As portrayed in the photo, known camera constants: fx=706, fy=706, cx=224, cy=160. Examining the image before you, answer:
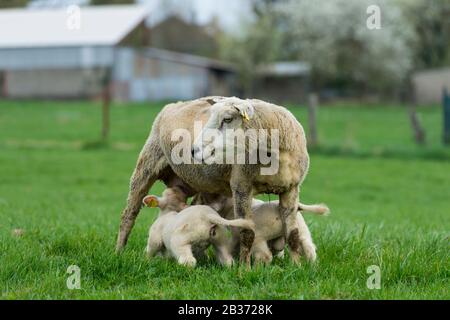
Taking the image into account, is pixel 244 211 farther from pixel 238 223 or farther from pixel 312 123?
pixel 312 123

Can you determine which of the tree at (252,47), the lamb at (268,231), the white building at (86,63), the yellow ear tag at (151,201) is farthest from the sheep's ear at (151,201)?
the tree at (252,47)

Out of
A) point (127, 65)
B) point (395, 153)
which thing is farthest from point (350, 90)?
point (395, 153)

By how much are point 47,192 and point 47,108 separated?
2334cm

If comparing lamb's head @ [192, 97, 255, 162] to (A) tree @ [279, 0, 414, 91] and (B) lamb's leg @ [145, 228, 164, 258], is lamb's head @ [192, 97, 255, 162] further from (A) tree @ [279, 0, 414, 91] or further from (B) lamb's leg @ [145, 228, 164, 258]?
(A) tree @ [279, 0, 414, 91]

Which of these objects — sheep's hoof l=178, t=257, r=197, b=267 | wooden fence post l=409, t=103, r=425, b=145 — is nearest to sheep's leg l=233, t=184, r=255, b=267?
sheep's hoof l=178, t=257, r=197, b=267

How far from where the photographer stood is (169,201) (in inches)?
272

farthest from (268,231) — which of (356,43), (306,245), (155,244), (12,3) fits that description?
(12,3)

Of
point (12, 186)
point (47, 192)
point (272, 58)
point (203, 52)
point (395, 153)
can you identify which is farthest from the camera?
point (203, 52)

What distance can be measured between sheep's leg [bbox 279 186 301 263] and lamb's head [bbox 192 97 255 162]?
31.2 inches

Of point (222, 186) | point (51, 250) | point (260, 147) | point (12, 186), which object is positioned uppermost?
point (260, 147)

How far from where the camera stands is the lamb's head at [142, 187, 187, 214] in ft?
22.3

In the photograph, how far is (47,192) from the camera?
16000mm

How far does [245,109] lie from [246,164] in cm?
53

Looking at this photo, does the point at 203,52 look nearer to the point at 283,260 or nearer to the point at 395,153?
the point at 395,153
